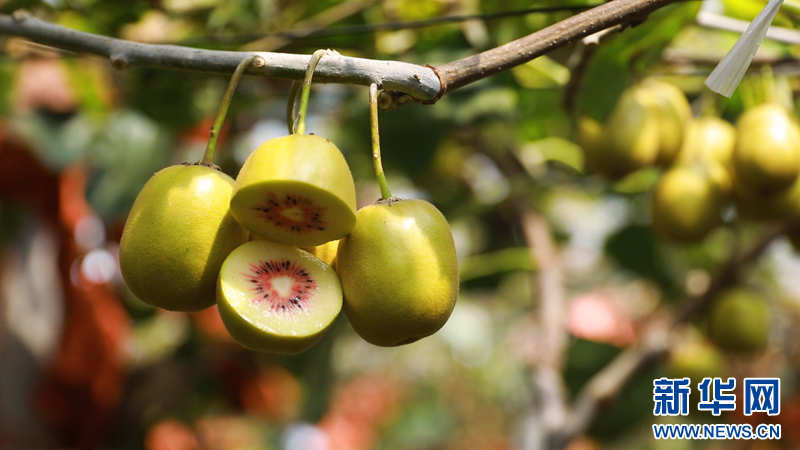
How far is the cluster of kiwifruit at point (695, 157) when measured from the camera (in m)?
1.12

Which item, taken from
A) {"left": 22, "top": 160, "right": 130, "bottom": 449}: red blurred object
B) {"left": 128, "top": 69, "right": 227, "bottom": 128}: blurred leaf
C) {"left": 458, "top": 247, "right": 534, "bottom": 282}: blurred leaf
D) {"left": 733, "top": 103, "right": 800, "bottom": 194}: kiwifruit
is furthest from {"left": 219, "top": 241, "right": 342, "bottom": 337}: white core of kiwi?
{"left": 22, "top": 160, "right": 130, "bottom": 449}: red blurred object

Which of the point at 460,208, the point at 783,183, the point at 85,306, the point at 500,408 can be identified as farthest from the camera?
the point at 500,408

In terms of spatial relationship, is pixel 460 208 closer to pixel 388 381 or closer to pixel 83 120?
pixel 83 120

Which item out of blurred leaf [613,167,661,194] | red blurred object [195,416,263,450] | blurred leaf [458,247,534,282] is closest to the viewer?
blurred leaf [613,167,661,194]

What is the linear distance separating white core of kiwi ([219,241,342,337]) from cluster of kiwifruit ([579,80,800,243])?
0.72 meters

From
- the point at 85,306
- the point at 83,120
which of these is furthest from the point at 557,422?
the point at 85,306

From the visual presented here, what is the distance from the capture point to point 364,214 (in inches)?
23.8

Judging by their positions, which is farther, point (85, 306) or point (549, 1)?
point (85, 306)

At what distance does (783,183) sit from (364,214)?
2.71 feet

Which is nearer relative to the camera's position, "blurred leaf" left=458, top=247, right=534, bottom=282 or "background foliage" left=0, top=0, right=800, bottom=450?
"background foliage" left=0, top=0, right=800, bottom=450

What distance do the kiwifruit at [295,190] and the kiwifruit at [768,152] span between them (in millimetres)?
820

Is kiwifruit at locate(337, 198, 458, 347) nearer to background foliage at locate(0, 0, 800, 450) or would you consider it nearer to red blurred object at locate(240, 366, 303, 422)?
background foliage at locate(0, 0, 800, 450)

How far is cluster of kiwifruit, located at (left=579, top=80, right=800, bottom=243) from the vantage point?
44.0 inches

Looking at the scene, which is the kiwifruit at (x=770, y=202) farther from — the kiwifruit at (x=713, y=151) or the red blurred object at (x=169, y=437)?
the red blurred object at (x=169, y=437)
